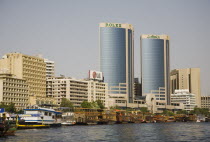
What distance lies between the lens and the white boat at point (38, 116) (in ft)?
533

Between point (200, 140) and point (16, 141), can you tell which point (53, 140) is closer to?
point (16, 141)

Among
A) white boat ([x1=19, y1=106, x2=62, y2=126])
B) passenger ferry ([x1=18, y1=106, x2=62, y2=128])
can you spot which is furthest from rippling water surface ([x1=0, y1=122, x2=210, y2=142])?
white boat ([x1=19, y1=106, x2=62, y2=126])

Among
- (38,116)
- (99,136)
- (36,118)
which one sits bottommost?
(99,136)

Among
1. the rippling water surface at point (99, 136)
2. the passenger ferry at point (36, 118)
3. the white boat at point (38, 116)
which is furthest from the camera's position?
the white boat at point (38, 116)

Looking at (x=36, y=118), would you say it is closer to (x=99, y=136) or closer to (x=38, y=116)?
(x=38, y=116)

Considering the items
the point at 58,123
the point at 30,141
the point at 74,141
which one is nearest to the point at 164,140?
the point at 74,141

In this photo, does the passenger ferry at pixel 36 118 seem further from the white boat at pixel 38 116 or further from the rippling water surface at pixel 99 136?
the rippling water surface at pixel 99 136

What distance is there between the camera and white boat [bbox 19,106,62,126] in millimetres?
162350

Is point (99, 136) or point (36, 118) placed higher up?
point (36, 118)

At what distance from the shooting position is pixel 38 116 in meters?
165

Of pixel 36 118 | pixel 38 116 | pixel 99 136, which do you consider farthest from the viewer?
pixel 38 116

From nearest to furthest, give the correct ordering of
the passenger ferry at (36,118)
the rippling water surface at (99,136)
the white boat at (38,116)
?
the rippling water surface at (99,136)
the passenger ferry at (36,118)
the white boat at (38,116)

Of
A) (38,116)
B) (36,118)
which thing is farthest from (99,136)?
(38,116)

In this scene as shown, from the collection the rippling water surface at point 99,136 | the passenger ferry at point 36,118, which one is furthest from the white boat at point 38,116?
the rippling water surface at point 99,136
